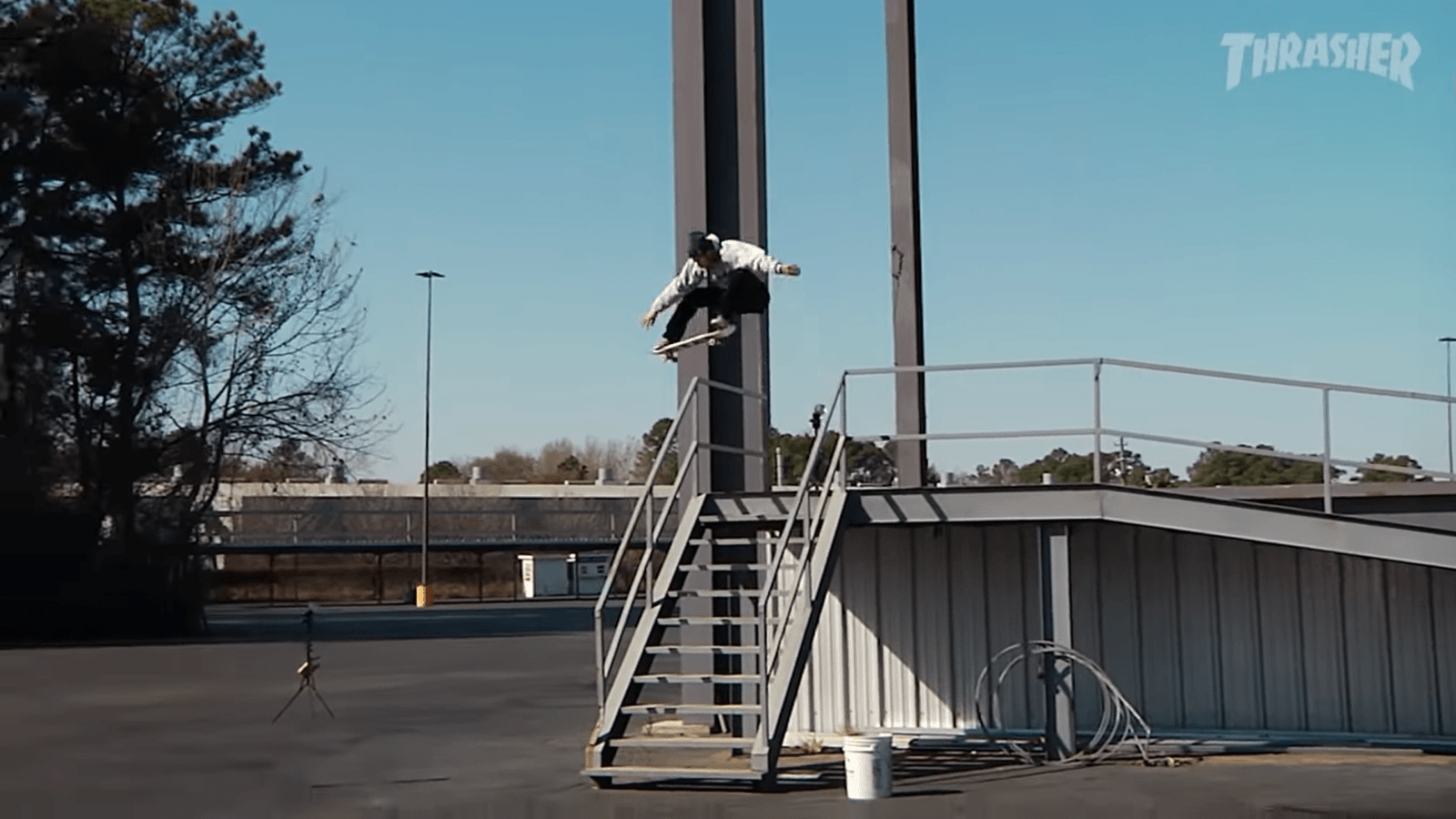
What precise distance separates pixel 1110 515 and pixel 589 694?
11843 mm

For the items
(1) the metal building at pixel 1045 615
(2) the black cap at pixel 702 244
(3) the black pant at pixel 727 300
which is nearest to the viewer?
(1) the metal building at pixel 1045 615

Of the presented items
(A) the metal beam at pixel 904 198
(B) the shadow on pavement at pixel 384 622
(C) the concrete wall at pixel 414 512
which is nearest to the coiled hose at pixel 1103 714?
(A) the metal beam at pixel 904 198

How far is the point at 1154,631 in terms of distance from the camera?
653 inches

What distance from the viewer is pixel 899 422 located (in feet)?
65.4

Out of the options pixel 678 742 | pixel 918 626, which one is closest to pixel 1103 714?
pixel 918 626

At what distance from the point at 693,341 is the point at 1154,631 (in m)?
5.36

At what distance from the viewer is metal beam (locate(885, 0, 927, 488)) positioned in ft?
66.0

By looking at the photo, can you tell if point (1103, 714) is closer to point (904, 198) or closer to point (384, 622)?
point (904, 198)

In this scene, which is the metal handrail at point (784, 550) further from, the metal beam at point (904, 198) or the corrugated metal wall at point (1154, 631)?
the metal beam at point (904, 198)

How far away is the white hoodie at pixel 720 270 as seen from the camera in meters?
15.0

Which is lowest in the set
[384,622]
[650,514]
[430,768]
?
[430,768]

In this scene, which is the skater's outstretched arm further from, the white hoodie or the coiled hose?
the coiled hose

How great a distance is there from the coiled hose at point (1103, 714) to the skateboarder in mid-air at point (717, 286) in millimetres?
4077

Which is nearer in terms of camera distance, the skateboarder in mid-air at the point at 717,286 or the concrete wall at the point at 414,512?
the skateboarder in mid-air at the point at 717,286
